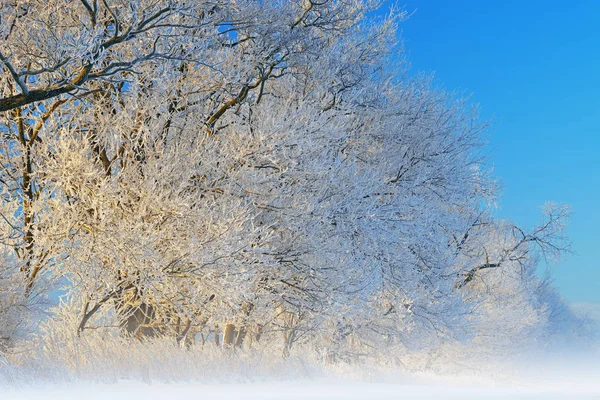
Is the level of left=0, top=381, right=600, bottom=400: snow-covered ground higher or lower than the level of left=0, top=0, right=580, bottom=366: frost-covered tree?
lower

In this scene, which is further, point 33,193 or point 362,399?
point 33,193

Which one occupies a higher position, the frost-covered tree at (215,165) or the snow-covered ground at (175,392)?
the frost-covered tree at (215,165)

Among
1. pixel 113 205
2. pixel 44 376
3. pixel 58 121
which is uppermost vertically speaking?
pixel 58 121

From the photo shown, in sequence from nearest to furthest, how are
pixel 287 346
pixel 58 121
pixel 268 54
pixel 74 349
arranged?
pixel 74 349
pixel 58 121
pixel 268 54
pixel 287 346

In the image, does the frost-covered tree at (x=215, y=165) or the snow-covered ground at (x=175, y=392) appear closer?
the snow-covered ground at (x=175, y=392)

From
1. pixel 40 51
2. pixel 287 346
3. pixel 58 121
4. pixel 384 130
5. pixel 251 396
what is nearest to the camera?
pixel 251 396

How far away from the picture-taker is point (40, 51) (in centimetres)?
1029

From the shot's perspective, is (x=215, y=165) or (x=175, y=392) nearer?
(x=175, y=392)

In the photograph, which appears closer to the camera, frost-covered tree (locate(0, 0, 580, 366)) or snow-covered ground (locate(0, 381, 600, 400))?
snow-covered ground (locate(0, 381, 600, 400))

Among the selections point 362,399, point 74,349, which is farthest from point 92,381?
point 362,399

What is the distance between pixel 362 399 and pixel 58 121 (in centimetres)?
749

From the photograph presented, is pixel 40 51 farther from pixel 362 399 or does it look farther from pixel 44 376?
pixel 362 399

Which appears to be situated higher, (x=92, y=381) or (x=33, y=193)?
(x=33, y=193)

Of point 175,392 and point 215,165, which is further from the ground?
point 215,165
